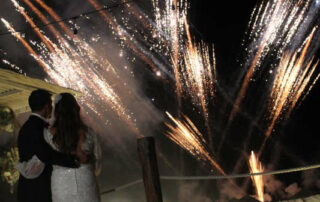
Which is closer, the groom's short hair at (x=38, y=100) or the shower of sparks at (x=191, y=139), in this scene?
the groom's short hair at (x=38, y=100)

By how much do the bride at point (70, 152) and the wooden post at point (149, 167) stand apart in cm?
68

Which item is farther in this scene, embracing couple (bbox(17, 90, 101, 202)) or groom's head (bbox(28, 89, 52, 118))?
groom's head (bbox(28, 89, 52, 118))

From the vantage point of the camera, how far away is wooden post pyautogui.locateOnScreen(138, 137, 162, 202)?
278cm

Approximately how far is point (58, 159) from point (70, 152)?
100mm

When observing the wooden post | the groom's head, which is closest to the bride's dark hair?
the groom's head

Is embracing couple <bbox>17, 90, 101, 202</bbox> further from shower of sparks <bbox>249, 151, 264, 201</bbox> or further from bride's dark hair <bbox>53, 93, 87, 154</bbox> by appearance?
shower of sparks <bbox>249, 151, 264, 201</bbox>

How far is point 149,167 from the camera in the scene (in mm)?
2811

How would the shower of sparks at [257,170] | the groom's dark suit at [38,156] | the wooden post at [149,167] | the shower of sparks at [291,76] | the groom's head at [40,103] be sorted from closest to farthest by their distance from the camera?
the groom's dark suit at [38,156] < the groom's head at [40,103] < the wooden post at [149,167] < the shower of sparks at [291,76] < the shower of sparks at [257,170]

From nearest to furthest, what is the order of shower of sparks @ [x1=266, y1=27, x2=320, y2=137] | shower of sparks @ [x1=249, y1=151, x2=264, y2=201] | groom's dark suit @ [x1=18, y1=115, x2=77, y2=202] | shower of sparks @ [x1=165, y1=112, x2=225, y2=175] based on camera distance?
groom's dark suit @ [x1=18, y1=115, x2=77, y2=202], shower of sparks @ [x1=266, y1=27, x2=320, y2=137], shower of sparks @ [x1=249, y1=151, x2=264, y2=201], shower of sparks @ [x1=165, y1=112, x2=225, y2=175]

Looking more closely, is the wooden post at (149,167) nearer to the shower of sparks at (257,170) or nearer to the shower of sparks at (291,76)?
the shower of sparks at (291,76)

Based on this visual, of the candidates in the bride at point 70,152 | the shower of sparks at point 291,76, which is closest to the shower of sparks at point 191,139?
the shower of sparks at point 291,76

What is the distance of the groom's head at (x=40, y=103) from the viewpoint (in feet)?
7.71

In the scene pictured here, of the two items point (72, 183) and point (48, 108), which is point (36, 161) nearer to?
point (72, 183)

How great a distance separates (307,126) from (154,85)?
14570mm
